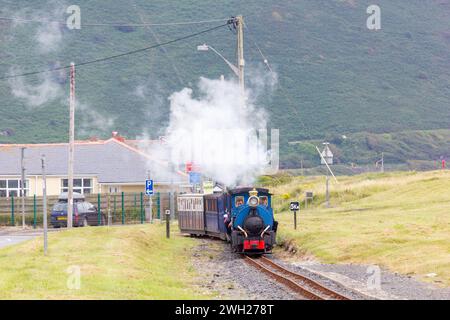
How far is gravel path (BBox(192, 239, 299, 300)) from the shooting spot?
68.2 ft

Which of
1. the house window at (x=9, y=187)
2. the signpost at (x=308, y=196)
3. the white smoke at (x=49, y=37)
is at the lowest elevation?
the signpost at (x=308, y=196)

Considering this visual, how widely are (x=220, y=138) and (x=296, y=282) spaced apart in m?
28.9

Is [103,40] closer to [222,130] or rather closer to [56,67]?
[56,67]

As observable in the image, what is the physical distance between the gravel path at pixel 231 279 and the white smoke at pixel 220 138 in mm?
12175

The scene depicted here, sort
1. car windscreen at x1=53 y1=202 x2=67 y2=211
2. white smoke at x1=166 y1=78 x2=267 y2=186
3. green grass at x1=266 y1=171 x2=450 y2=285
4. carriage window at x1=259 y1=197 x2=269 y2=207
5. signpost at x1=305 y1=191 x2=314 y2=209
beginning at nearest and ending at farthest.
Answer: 1. green grass at x1=266 y1=171 x2=450 y2=285
2. carriage window at x1=259 y1=197 x2=269 y2=207
3. white smoke at x1=166 y1=78 x2=267 y2=186
4. car windscreen at x1=53 y1=202 x2=67 y2=211
5. signpost at x1=305 y1=191 x2=314 y2=209

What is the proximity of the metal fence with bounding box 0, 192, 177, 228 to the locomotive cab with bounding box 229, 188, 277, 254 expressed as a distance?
85.6 ft

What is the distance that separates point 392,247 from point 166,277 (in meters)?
8.01

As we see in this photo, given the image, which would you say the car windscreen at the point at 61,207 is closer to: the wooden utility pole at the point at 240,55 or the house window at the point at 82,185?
the wooden utility pole at the point at 240,55

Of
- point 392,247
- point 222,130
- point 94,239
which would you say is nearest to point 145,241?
point 94,239

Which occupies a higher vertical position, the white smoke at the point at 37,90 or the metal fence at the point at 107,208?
the white smoke at the point at 37,90

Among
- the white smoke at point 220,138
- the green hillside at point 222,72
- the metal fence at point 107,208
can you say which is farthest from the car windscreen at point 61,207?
the green hillside at point 222,72

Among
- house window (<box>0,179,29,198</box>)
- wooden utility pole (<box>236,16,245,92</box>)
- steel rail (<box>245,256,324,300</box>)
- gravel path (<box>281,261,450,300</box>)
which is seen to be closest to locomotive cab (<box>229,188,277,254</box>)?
steel rail (<box>245,256,324,300</box>)

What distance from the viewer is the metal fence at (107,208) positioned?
60.3 metres

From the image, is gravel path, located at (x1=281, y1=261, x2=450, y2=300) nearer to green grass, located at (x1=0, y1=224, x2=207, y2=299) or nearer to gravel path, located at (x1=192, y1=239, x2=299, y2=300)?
gravel path, located at (x1=192, y1=239, x2=299, y2=300)
